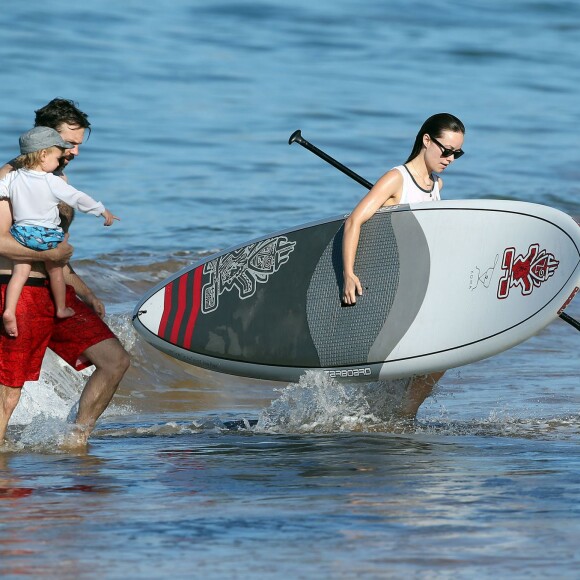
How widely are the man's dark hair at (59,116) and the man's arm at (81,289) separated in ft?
2.01

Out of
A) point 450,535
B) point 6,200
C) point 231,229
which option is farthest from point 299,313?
point 231,229

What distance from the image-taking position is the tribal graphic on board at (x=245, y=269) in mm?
6102

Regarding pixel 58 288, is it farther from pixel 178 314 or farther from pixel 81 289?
pixel 178 314

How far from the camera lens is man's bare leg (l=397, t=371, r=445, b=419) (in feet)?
19.9

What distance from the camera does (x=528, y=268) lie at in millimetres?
5766

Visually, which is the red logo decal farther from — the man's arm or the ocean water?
the man's arm

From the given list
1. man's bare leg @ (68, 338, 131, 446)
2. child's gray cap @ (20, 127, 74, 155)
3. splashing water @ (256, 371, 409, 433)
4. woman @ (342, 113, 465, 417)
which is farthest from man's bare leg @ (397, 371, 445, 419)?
child's gray cap @ (20, 127, 74, 155)

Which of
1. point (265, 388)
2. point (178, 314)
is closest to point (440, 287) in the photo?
point (178, 314)

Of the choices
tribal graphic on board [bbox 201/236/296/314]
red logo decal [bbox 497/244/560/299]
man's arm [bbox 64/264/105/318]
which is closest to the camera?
man's arm [bbox 64/264/105/318]

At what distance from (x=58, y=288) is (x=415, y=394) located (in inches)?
73.9

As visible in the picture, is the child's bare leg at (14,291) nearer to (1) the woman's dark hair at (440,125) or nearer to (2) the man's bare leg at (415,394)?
(1) the woman's dark hair at (440,125)

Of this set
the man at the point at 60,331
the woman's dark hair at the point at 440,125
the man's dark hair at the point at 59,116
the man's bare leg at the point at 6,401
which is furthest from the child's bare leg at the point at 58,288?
the woman's dark hair at the point at 440,125

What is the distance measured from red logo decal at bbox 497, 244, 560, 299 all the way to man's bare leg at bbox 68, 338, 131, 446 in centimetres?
173

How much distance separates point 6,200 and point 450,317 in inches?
80.3
